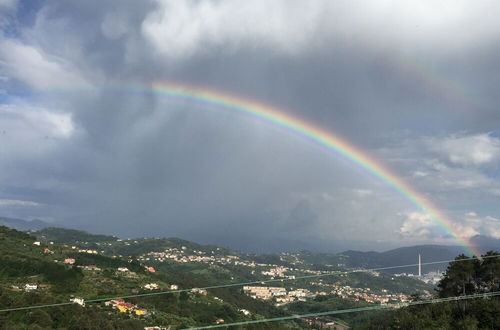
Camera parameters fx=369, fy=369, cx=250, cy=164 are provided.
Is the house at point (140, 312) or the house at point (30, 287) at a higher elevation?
the house at point (30, 287)

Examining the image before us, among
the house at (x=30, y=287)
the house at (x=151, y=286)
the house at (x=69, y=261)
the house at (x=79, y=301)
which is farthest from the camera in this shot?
the house at (x=69, y=261)

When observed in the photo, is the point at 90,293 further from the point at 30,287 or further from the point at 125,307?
the point at 30,287

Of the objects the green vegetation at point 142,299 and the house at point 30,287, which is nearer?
the green vegetation at point 142,299

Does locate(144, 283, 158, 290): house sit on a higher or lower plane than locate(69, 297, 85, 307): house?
lower

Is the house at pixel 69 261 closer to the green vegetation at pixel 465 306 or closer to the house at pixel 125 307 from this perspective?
the house at pixel 125 307

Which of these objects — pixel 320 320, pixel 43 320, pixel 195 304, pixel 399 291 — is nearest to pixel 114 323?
pixel 43 320

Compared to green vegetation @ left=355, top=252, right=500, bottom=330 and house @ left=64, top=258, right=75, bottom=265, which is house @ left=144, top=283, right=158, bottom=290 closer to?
house @ left=64, top=258, right=75, bottom=265

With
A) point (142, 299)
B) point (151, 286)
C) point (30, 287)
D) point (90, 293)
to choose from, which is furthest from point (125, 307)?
point (151, 286)

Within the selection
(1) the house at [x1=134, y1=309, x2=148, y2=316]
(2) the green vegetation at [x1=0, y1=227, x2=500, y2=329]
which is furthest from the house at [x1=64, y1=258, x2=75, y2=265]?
(1) the house at [x1=134, y1=309, x2=148, y2=316]

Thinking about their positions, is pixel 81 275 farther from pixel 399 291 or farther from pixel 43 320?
pixel 399 291

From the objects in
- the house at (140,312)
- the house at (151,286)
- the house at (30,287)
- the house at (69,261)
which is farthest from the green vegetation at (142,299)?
the house at (151,286)

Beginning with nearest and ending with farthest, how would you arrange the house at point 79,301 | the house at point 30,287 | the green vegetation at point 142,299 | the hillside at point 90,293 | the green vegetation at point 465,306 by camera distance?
1. the green vegetation at point 465,306
2. the green vegetation at point 142,299
3. the hillside at point 90,293
4. the house at point 79,301
5. the house at point 30,287
